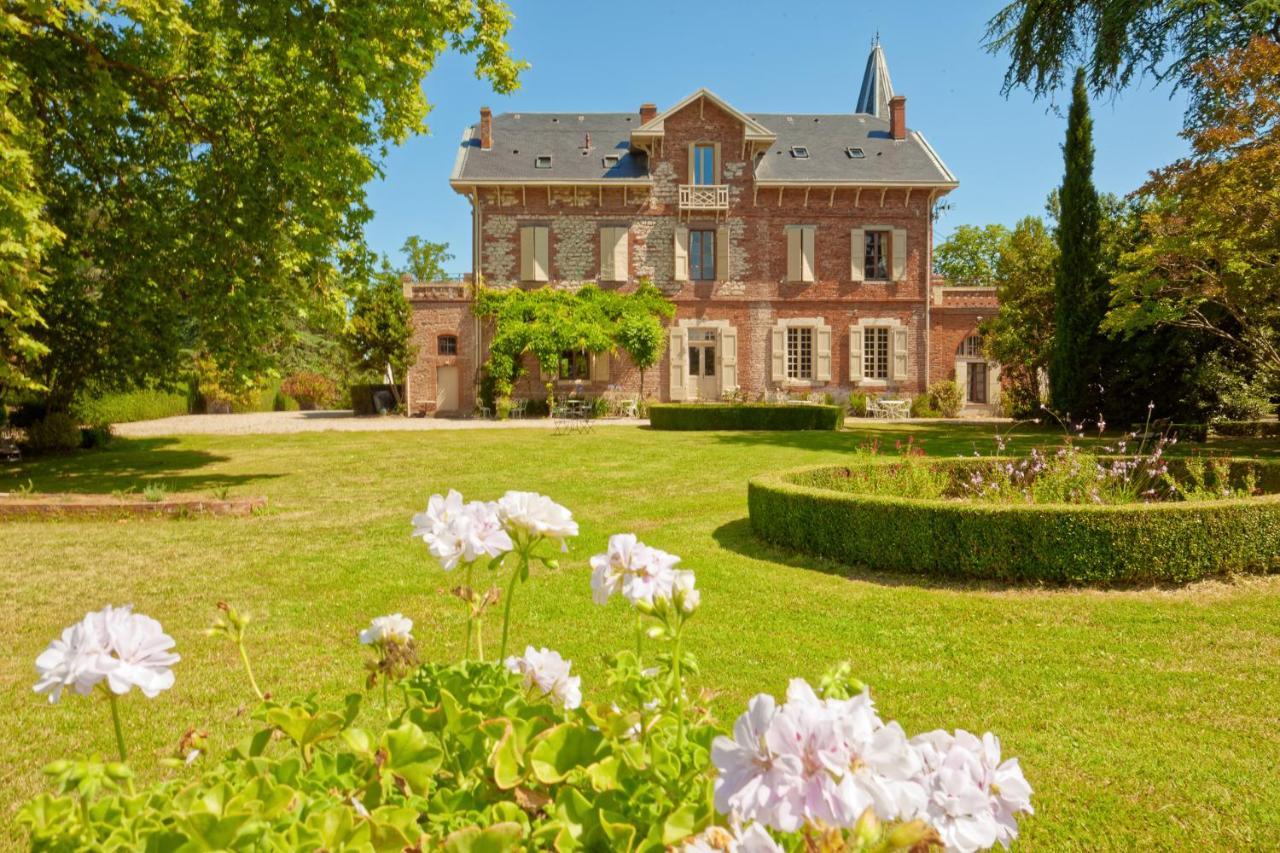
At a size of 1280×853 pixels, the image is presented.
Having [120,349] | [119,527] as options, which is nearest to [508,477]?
[119,527]

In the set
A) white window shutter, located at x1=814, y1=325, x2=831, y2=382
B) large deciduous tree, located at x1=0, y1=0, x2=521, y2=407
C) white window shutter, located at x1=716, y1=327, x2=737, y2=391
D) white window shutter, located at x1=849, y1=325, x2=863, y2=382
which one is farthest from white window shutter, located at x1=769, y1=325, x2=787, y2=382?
large deciduous tree, located at x1=0, y1=0, x2=521, y2=407

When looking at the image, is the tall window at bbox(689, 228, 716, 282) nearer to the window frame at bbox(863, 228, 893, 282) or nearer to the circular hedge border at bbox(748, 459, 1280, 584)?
the window frame at bbox(863, 228, 893, 282)

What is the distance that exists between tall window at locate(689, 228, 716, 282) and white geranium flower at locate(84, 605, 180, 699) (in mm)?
25072

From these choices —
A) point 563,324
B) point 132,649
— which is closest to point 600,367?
point 563,324

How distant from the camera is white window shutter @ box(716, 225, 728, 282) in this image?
2545 cm

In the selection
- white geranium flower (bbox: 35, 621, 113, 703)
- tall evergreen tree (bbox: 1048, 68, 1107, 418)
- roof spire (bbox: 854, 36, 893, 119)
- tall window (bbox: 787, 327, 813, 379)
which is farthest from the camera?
roof spire (bbox: 854, 36, 893, 119)

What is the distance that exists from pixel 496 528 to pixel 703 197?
2496 cm

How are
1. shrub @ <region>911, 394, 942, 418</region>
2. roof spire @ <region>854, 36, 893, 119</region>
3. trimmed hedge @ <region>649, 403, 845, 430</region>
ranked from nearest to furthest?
1. trimmed hedge @ <region>649, 403, 845, 430</region>
2. shrub @ <region>911, 394, 942, 418</region>
3. roof spire @ <region>854, 36, 893, 119</region>

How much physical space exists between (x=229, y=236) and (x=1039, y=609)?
1077cm

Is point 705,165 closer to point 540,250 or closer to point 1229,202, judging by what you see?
point 540,250

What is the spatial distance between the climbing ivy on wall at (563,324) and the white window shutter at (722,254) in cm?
200

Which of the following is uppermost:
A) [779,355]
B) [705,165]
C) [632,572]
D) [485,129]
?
[485,129]

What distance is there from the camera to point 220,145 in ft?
36.3

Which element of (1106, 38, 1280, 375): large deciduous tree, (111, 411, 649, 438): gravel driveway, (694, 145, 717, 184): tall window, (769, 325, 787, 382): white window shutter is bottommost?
(111, 411, 649, 438): gravel driveway
